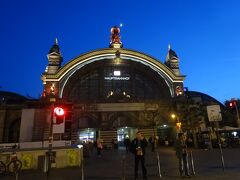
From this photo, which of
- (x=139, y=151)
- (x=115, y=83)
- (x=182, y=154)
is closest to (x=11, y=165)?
(x=139, y=151)

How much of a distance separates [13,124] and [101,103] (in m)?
18.5

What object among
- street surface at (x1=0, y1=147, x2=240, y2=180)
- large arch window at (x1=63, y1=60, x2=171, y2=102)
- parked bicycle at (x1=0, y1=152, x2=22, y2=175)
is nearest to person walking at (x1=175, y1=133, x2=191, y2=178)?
street surface at (x1=0, y1=147, x2=240, y2=180)

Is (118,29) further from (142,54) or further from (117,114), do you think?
(117,114)

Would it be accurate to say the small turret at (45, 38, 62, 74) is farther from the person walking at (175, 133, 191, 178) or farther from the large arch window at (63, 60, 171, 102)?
the person walking at (175, 133, 191, 178)

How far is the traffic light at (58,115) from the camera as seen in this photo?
1199 cm

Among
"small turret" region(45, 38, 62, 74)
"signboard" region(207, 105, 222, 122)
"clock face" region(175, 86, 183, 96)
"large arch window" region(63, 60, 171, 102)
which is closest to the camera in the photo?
"signboard" region(207, 105, 222, 122)

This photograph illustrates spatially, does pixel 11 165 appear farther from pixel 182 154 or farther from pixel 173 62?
pixel 173 62

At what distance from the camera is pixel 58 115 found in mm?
12008

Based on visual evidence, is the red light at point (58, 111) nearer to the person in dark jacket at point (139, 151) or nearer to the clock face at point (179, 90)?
the person in dark jacket at point (139, 151)

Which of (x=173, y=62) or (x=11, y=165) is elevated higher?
(x=173, y=62)

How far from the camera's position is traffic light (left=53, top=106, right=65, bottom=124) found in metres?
12.0

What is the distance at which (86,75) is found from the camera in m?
57.5

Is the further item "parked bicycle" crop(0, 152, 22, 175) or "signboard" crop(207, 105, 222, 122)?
"parked bicycle" crop(0, 152, 22, 175)

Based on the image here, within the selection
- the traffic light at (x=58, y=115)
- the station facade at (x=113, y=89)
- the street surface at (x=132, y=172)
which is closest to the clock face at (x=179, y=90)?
the station facade at (x=113, y=89)
